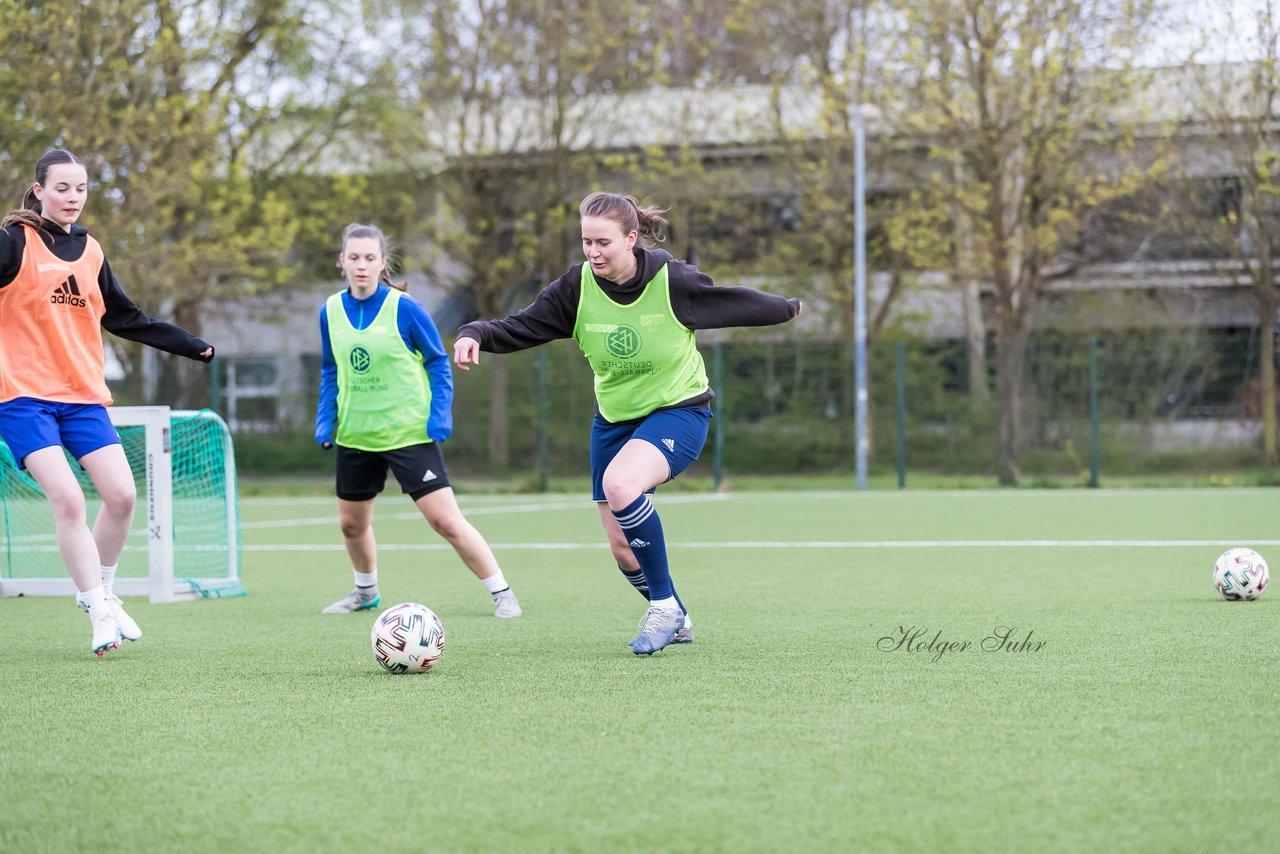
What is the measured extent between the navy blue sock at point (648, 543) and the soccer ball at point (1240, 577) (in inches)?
116

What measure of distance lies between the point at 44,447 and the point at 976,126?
18290 mm

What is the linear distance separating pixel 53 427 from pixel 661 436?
7.97 ft

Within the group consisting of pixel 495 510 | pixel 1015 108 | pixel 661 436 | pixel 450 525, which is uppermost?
pixel 1015 108

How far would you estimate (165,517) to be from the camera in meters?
8.33

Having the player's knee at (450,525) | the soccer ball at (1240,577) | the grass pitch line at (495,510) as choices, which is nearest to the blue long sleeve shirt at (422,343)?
the player's knee at (450,525)

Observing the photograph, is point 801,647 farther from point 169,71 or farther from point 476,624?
point 169,71

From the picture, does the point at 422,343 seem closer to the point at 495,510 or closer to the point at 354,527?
the point at 354,527

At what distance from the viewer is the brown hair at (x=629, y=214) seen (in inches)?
226

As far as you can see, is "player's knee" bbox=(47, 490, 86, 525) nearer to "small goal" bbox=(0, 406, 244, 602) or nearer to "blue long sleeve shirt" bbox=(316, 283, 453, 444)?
"blue long sleeve shirt" bbox=(316, 283, 453, 444)

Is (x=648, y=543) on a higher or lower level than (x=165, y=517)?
higher

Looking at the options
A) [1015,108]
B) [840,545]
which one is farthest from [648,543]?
[1015,108]

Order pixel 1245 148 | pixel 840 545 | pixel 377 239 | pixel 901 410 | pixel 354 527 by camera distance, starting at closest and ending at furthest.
A: pixel 377 239 < pixel 354 527 < pixel 840 545 < pixel 901 410 < pixel 1245 148

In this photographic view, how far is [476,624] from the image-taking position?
6.96 metres

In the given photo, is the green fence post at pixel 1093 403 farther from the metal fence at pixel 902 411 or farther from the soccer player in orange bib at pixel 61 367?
the soccer player in orange bib at pixel 61 367
